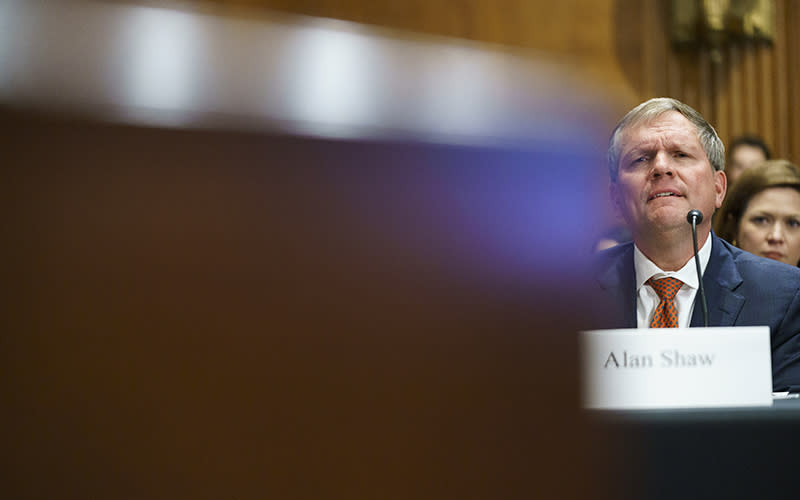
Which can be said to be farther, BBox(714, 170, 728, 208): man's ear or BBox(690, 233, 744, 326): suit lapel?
BBox(714, 170, 728, 208): man's ear

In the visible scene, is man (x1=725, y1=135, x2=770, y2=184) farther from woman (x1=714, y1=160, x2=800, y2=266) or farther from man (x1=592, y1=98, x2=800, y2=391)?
man (x1=592, y1=98, x2=800, y2=391)

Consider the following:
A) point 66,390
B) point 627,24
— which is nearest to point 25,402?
point 66,390

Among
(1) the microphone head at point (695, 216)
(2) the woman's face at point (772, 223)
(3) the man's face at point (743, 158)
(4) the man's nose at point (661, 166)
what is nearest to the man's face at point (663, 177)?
(4) the man's nose at point (661, 166)

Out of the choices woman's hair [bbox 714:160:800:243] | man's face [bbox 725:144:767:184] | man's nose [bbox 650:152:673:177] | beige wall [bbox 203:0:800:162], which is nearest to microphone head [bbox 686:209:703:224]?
man's nose [bbox 650:152:673:177]

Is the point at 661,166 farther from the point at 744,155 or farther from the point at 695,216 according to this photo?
the point at 744,155

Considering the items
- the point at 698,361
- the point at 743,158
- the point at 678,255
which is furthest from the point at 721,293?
the point at 743,158

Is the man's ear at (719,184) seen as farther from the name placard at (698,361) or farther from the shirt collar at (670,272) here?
the name placard at (698,361)

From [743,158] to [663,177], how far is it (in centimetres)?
152

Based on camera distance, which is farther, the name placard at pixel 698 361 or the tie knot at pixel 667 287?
the tie knot at pixel 667 287

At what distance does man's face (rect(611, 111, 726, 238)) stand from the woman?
629mm

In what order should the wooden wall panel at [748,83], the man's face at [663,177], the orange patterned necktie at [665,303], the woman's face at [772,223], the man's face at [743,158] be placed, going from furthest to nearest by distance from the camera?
the wooden wall panel at [748,83], the man's face at [743,158], the woman's face at [772,223], the man's face at [663,177], the orange patterned necktie at [665,303]

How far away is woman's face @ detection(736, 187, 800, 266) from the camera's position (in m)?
2.55

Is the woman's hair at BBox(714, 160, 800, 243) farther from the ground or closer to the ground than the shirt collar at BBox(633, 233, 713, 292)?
farther from the ground

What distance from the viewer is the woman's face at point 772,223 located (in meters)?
2.55
